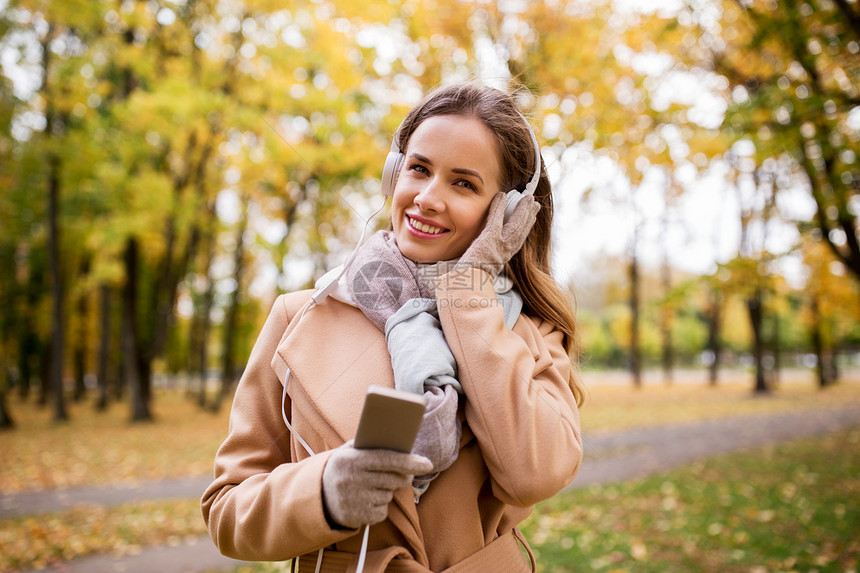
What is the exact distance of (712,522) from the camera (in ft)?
21.1

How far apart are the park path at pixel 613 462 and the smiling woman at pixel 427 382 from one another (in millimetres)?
2886

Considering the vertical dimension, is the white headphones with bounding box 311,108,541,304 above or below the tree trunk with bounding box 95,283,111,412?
above

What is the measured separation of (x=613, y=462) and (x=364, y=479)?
31.5ft

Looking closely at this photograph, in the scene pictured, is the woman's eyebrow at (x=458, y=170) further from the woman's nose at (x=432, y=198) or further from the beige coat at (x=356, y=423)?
the beige coat at (x=356, y=423)

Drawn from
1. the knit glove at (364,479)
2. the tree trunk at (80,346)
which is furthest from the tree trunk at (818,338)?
the tree trunk at (80,346)

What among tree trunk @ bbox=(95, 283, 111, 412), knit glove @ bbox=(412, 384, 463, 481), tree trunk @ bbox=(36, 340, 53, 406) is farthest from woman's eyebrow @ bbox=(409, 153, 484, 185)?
tree trunk @ bbox=(36, 340, 53, 406)

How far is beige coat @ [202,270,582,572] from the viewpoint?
4.16 ft

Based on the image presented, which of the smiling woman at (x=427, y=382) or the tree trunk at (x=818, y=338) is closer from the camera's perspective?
the smiling woman at (x=427, y=382)

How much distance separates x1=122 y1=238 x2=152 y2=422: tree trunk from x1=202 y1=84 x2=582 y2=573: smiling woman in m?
14.7

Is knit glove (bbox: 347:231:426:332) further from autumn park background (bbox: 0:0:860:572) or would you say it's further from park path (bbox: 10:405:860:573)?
park path (bbox: 10:405:860:573)

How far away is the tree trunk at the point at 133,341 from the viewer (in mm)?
14461

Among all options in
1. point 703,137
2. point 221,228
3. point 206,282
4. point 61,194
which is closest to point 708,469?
point 703,137

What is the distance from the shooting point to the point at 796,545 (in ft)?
18.6

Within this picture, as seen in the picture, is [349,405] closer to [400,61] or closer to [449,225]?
[449,225]
